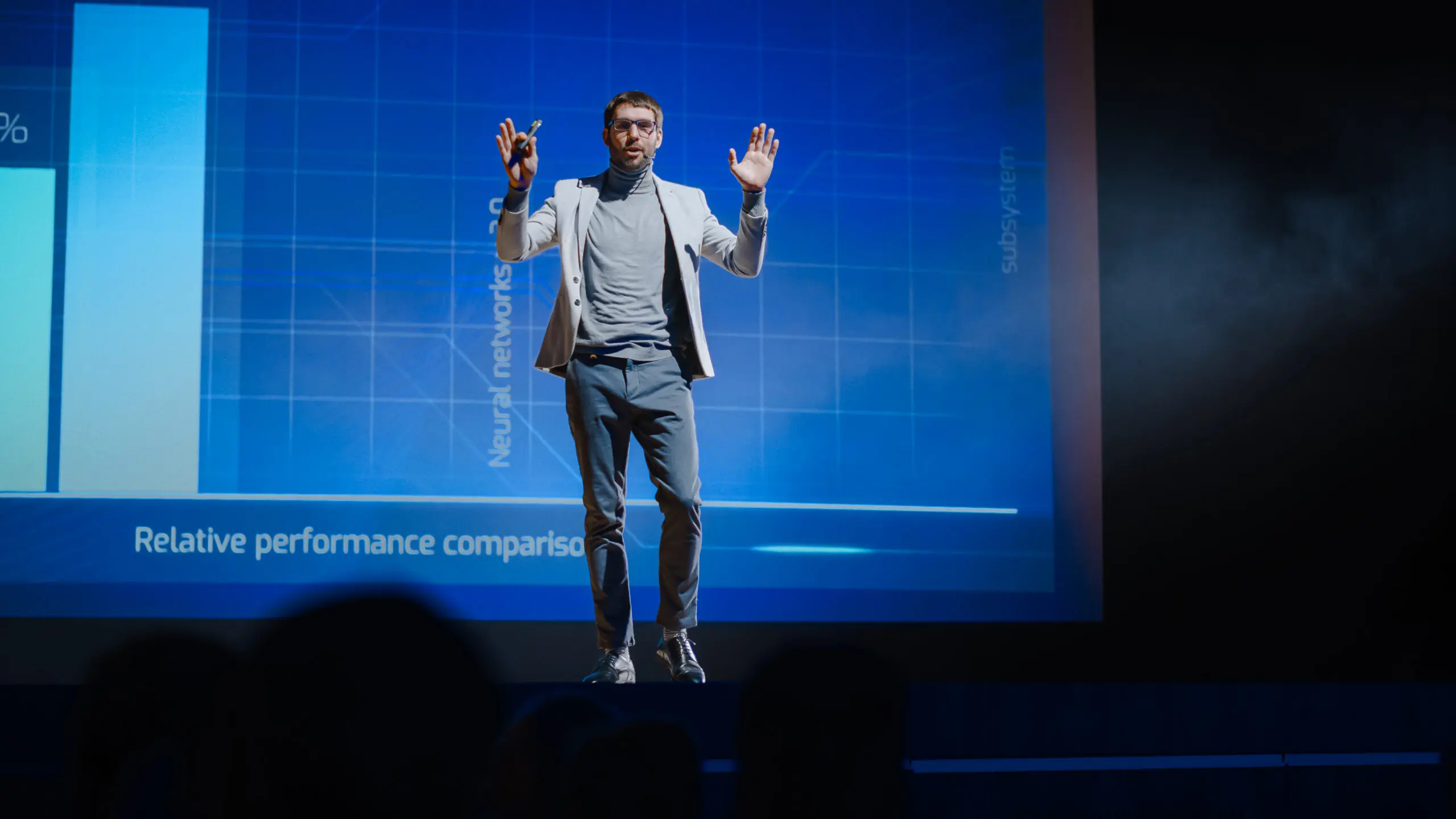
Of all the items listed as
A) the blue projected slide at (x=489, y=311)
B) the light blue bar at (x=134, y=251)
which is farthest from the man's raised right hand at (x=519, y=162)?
the light blue bar at (x=134, y=251)

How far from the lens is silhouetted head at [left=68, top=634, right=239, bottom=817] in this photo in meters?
1.06

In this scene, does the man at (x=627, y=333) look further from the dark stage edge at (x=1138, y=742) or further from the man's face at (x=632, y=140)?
the dark stage edge at (x=1138, y=742)

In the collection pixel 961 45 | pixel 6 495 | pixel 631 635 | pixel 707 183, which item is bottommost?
pixel 631 635

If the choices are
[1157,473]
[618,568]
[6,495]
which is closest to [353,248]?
[6,495]

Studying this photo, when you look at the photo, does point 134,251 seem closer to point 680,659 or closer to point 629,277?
point 629,277

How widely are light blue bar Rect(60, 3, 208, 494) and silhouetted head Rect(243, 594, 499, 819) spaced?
3.28 meters

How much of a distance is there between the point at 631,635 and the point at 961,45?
2460mm

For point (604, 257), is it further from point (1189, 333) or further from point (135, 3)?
point (1189, 333)

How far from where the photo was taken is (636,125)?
2.96 metres

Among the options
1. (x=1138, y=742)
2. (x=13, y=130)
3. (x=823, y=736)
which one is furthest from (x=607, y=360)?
(x=13, y=130)

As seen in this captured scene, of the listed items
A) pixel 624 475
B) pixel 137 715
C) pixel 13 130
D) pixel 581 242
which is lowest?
pixel 137 715

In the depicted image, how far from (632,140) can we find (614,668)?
131cm

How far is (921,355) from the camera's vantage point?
13.4ft

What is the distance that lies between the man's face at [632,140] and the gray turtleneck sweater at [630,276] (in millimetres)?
38
